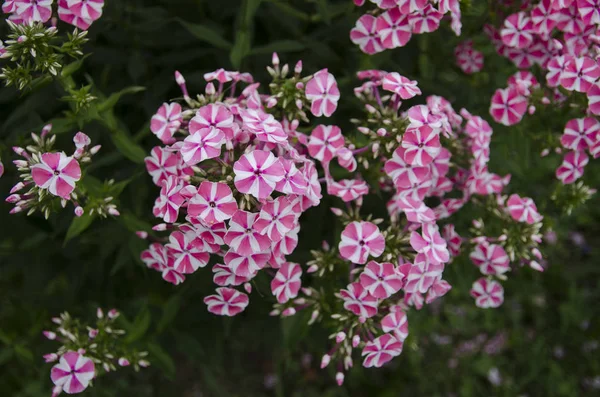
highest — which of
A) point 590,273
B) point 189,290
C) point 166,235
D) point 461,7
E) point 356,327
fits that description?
point 461,7

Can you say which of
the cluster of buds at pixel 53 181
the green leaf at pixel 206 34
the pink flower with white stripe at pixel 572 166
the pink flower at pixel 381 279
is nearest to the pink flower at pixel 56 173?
the cluster of buds at pixel 53 181

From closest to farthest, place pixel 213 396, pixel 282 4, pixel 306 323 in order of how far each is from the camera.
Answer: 1. pixel 306 323
2. pixel 282 4
3. pixel 213 396

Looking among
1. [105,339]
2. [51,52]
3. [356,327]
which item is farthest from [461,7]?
[105,339]

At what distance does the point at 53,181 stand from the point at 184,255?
521 millimetres

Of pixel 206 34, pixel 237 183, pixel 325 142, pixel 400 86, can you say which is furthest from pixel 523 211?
pixel 206 34

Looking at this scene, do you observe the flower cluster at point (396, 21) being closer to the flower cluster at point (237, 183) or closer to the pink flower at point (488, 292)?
the flower cluster at point (237, 183)

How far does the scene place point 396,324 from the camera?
92.5 inches

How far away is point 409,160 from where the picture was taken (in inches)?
88.8

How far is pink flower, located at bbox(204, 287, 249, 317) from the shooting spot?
7.54 ft

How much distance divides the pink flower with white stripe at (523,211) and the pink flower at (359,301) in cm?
84

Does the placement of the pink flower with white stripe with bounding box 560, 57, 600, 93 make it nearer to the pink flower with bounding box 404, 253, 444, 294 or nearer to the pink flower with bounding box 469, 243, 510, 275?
the pink flower with bounding box 469, 243, 510, 275

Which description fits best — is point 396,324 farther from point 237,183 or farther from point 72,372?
point 72,372

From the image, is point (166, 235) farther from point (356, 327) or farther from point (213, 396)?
point (213, 396)

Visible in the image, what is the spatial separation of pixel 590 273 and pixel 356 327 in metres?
3.44
